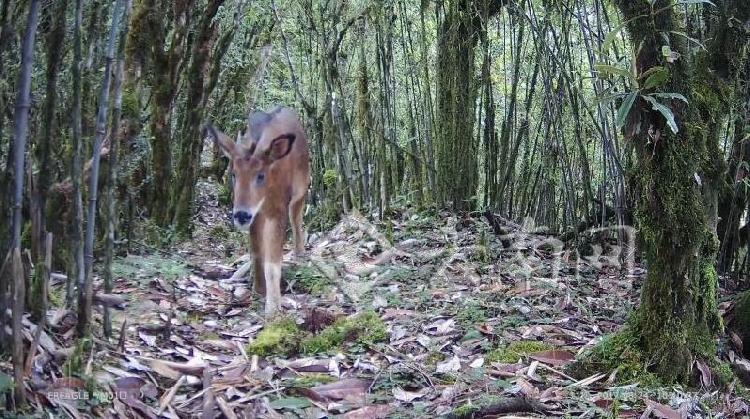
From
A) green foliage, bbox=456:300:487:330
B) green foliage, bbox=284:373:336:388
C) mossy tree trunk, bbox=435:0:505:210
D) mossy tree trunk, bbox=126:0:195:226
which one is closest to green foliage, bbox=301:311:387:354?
green foliage, bbox=284:373:336:388

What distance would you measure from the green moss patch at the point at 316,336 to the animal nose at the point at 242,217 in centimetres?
58

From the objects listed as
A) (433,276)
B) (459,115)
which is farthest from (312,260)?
(459,115)

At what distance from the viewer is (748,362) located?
3.42 m

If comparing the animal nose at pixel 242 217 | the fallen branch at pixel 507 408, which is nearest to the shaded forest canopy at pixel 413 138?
the fallen branch at pixel 507 408

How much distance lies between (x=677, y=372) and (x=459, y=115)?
11.6 feet

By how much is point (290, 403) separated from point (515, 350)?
1124 millimetres

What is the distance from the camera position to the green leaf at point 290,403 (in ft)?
8.98

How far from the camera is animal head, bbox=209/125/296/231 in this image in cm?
402

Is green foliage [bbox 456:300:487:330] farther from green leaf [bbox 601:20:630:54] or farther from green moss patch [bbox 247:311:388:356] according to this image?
green leaf [bbox 601:20:630:54]

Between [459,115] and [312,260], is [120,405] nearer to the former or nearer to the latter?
[312,260]

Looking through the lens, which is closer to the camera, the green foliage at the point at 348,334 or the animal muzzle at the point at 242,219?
the green foliage at the point at 348,334

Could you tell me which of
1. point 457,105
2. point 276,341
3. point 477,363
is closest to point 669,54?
point 477,363

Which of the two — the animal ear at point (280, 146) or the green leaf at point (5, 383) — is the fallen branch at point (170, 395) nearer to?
the green leaf at point (5, 383)

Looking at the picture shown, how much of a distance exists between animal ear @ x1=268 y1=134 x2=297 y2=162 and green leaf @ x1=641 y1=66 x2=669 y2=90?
76.1 inches
